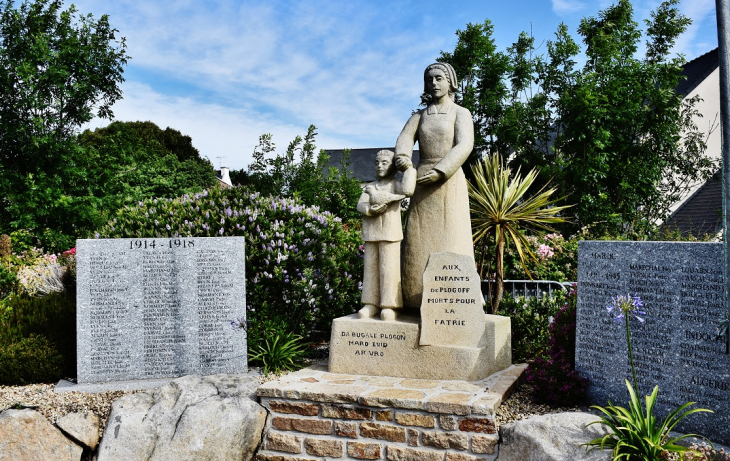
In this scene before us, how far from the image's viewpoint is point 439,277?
496 centimetres

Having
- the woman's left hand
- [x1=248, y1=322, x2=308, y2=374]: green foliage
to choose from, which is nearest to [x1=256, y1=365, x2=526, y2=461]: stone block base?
[x1=248, y1=322, x2=308, y2=374]: green foliage

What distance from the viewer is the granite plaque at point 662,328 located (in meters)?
3.78

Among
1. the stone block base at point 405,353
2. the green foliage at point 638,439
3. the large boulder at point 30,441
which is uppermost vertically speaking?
the stone block base at point 405,353

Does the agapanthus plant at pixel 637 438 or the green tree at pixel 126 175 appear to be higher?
the green tree at pixel 126 175

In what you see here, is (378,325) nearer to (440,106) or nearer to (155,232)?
(440,106)

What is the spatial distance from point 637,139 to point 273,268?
993cm

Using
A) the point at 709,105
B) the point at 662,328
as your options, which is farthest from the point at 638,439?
the point at 709,105

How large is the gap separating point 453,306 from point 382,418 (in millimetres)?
1125

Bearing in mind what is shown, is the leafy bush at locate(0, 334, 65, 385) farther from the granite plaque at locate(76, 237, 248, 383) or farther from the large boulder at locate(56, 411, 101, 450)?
the large boulder at locate(56, 411, 101, 450)

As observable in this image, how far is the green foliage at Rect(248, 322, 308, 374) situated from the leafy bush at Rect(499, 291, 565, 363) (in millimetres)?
2328

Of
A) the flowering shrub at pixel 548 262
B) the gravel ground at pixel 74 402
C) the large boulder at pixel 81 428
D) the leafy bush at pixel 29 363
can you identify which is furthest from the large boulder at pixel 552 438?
the flowering shrub at pixel 548 262

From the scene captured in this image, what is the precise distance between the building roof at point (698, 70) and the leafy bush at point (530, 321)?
38.1 feet

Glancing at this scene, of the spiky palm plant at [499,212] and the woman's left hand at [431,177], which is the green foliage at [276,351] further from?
the spiky palm plant at [499,212]

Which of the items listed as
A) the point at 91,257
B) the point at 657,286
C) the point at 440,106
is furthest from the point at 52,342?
the point at 657,286
